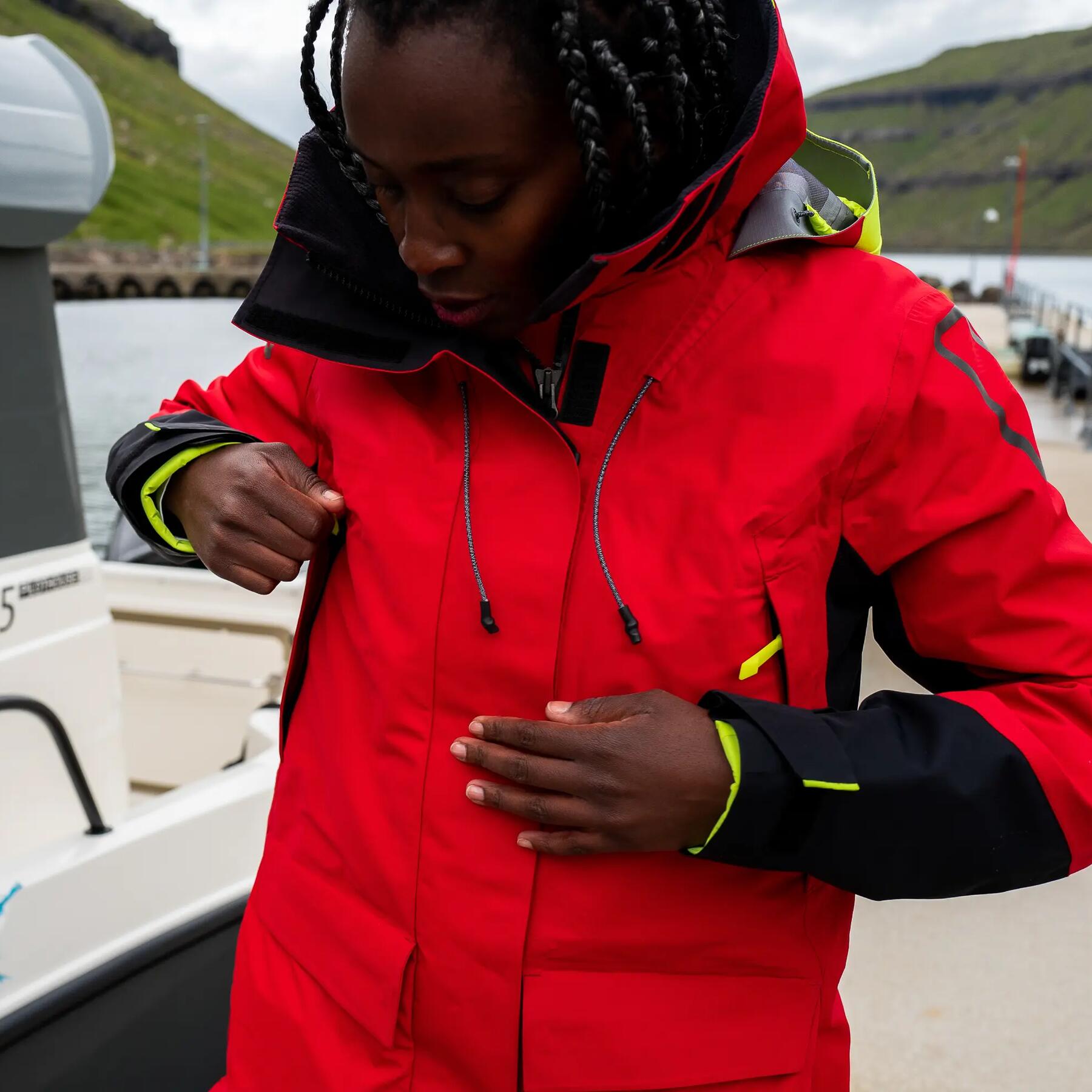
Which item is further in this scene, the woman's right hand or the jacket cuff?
the woman's right hand

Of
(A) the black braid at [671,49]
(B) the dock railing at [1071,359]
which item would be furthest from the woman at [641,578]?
(B) the dock railing at [1071,359]

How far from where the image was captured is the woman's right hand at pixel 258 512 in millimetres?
1082

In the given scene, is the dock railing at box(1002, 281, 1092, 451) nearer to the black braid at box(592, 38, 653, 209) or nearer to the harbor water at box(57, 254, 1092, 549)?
the harbor water at box(57, 254, 1092, 549)

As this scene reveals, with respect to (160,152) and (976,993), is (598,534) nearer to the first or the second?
(976,993)

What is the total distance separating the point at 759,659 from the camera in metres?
0.95

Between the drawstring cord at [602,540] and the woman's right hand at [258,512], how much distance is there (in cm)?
27

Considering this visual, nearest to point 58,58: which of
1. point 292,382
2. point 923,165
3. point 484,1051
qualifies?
point 292,382

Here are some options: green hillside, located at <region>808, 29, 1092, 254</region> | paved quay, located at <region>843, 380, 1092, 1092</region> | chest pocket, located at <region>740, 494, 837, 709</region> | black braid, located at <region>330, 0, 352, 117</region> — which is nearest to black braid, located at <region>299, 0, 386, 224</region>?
black braid, located at <region>330, 0, 352, 117</region>

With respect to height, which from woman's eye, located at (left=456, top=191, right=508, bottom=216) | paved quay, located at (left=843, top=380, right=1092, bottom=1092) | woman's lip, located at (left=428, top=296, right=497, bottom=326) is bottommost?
paved quay, located at (left=843, top=380, right=1092, bottom=1092)

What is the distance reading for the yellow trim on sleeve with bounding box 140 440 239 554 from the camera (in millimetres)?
1153

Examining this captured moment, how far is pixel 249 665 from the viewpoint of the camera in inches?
144

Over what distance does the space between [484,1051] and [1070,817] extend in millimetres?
544

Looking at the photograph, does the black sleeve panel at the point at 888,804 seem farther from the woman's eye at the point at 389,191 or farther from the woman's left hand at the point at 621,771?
the woman's eye at the point at 389,191

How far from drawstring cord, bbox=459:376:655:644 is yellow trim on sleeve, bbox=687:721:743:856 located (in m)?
0.10
